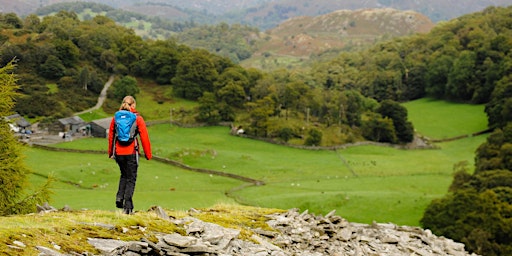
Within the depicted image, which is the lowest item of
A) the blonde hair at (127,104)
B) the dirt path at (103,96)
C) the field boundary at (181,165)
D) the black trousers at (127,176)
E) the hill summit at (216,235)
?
the field boundary at (181,165)

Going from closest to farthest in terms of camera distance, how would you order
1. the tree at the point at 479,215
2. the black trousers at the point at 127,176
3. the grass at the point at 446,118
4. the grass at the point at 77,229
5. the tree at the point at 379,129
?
1. the grass at the point at 77,229
2. the black trousers at the point at 127,176
3. the tree at the point at 479,215
4. the tree at the point at 379,129
5. the grass at the point at 446,118

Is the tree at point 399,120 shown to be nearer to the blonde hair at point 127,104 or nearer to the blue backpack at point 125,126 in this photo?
the blonde hair at point 127,104

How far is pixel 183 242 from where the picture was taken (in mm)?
12828

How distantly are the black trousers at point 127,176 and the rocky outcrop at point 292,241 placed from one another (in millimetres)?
1115

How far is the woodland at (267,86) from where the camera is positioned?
95500mm

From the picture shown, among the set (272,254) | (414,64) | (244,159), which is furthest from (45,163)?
(414,64)

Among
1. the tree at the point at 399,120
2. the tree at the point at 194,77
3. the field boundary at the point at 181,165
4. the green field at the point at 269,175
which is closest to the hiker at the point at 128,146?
the green field at the point at 269,175

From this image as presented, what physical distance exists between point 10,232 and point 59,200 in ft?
112

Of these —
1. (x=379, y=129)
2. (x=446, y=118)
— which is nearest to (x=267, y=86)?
(x=379, y=129)

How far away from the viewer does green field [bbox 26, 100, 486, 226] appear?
5028 cm

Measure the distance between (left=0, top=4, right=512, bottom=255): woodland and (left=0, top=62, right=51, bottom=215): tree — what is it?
4424 cm

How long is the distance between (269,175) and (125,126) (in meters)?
55.7

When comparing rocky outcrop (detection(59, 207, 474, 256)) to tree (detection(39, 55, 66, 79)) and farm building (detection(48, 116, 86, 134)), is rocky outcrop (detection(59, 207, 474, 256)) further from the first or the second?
tree (detection(39, 55, 66, 79))

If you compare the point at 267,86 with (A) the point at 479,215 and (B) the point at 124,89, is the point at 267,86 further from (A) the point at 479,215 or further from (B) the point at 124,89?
(A) the point at 479,215
